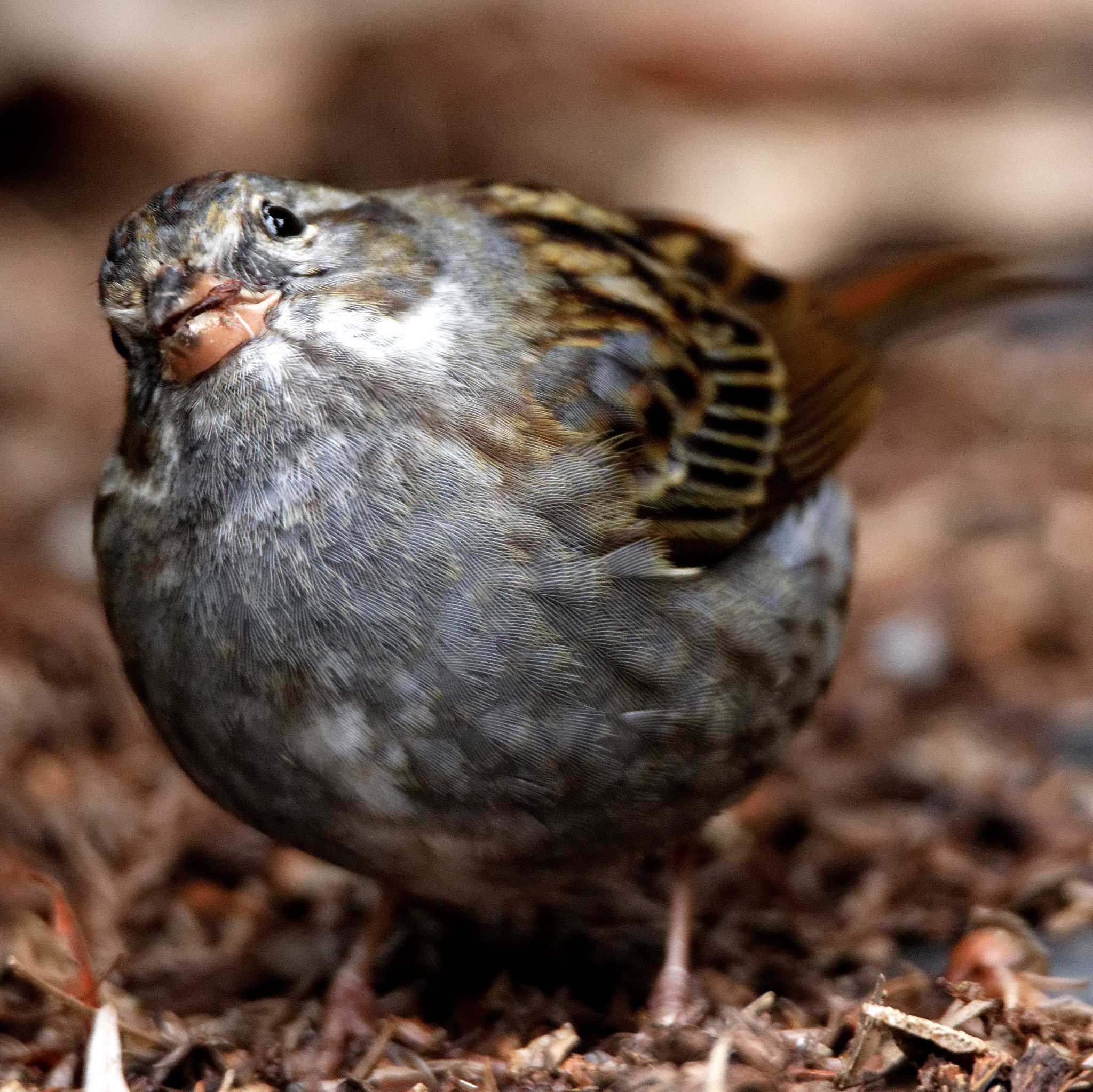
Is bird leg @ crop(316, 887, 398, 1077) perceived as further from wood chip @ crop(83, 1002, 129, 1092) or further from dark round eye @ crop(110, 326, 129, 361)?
dark round eye @ crop(110, 326, 129, 361)

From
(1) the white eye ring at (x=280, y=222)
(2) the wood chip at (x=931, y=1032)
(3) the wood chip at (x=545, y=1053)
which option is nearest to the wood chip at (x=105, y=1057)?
(3) the wood chip at (x=545, y=1053)

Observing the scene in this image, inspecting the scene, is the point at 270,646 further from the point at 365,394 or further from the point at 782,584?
the point at 782,584

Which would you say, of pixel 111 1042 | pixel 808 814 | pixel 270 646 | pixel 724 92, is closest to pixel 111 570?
pixel 270 646

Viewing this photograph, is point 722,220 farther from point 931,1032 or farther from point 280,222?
point 931,1032

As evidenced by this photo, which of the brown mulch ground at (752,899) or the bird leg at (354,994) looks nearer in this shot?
the brown mulch ground at (752,899)

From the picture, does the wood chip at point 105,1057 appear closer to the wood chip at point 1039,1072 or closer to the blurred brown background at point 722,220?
the blurred brown background at point 722,220

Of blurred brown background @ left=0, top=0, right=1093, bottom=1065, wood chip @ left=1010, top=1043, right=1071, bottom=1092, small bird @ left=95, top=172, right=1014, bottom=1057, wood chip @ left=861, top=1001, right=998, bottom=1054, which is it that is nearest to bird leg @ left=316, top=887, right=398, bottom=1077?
small bird @ left=95, top=172, right=1014, bottom=1057
